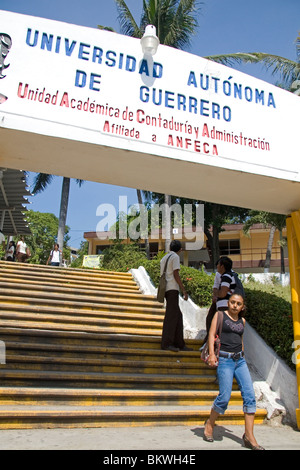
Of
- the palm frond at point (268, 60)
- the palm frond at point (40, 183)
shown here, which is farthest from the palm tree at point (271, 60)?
the palm frond at point (40, 183)

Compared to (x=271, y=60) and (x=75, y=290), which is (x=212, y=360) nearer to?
(x=75, y=290)

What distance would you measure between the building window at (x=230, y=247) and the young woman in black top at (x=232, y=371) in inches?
1057

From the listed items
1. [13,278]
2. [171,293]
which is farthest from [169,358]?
[13,278]

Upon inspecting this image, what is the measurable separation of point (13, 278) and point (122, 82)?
230 inches

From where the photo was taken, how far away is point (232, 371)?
367 centimetres

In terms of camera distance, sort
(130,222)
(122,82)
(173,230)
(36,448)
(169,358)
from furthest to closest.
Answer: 1. (130,222)
2. (173,230)
3. (169,358)
4. (122,82)
5. (36,448)

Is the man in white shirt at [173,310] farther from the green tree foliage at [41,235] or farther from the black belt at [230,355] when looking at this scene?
the green tree foliage at [41,235]

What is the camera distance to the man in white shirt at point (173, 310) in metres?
5.56

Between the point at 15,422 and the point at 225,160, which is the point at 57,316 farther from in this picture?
the point at 225,160

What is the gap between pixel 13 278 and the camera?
8680mm

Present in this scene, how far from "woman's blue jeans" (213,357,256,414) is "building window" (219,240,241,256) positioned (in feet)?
88.3

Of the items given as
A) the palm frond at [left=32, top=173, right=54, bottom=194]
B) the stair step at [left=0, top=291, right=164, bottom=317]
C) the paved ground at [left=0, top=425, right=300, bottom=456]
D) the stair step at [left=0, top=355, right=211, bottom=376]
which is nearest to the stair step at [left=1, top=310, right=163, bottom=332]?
the stair step at [left=0, top=291, right=164, bottom=317]

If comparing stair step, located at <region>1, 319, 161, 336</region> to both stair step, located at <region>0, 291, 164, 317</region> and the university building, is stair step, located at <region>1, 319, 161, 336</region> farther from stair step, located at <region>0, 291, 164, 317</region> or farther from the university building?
the university building

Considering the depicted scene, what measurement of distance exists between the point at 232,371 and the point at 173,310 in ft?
6.38
